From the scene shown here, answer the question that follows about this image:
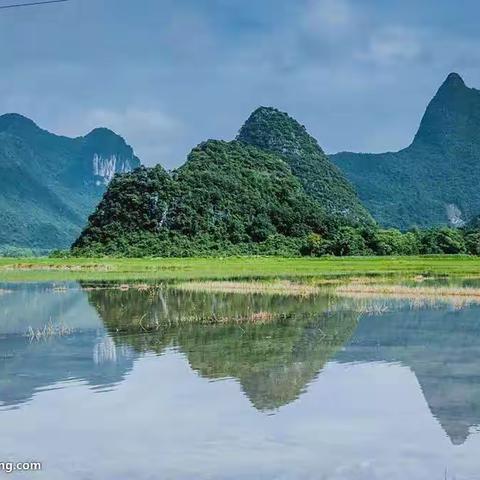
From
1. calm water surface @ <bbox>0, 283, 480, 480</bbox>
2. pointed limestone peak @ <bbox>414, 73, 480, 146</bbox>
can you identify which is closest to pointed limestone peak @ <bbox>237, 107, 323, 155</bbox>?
pointed limestone peak @ <bbox>414, 73, 480, 146</bbox>

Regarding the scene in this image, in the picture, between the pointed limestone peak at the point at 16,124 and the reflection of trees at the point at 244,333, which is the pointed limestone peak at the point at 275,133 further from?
the pointed limestone peak at the point at 16,124

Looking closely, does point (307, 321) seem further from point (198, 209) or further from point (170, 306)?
point (198, 209)

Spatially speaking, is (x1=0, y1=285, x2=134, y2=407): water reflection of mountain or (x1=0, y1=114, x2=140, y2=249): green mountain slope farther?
(x1=0, y1=114, x2=140, y2=249): green mountain slope

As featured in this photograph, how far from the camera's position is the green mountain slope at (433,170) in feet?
303

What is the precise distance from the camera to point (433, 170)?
98125 mm

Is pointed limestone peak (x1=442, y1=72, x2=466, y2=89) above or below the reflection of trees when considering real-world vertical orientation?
above

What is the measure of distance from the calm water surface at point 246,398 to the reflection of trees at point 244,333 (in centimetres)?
4

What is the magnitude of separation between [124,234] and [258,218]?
9424mm

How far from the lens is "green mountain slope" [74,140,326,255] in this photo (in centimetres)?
4716

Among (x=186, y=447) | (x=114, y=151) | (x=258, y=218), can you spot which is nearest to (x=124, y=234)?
(x=258, y=218)

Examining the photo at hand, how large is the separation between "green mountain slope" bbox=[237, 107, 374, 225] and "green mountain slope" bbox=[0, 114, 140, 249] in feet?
112

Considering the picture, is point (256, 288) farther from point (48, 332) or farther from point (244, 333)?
point (48, 332)

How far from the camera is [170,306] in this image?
16969 millimetres

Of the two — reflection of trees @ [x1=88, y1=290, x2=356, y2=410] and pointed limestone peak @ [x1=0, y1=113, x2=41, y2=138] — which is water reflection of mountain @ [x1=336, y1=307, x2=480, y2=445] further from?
pointed limestone peak @ [x1=0, y1=113, x2=41, y2=138]
